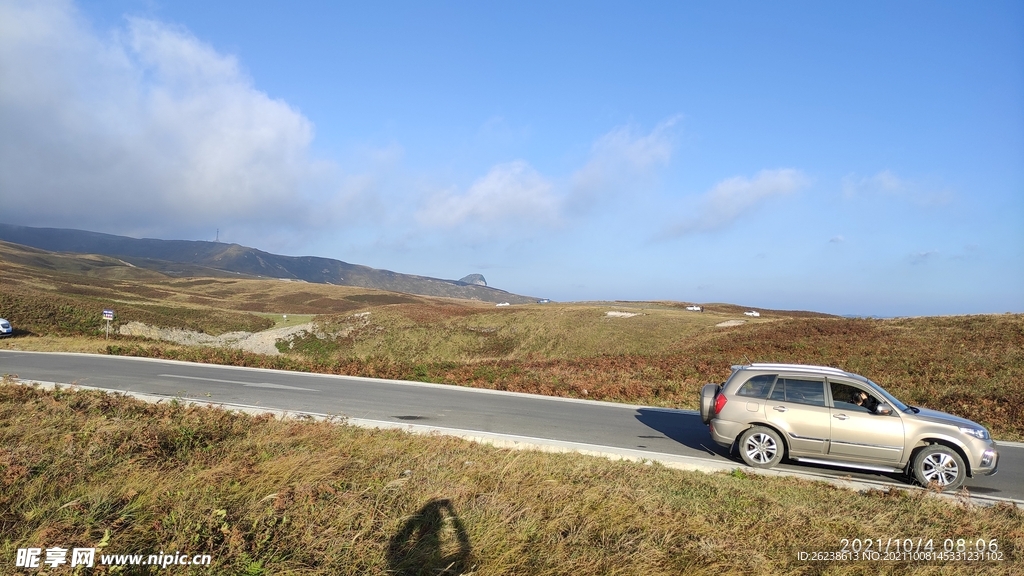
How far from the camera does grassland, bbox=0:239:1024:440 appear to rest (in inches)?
676

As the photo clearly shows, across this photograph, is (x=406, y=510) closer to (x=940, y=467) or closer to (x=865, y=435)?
(x=865, y=435)

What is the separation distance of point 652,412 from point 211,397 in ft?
35.9

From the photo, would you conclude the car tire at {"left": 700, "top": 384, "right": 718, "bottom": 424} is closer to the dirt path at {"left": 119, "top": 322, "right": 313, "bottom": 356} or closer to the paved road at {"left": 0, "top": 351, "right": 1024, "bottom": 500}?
the paved road at {"left": 0, "top": 351, "right": 1024, "bottom": 500}

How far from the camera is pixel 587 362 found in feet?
76.0

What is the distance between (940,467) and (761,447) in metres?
2.48

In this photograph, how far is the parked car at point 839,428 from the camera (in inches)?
325

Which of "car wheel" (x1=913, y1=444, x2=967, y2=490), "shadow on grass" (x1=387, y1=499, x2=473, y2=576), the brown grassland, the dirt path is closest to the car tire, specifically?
the brown grassland

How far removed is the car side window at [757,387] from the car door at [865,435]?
38.7 inches

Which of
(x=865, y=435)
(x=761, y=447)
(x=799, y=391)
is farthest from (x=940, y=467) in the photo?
(x=761, y=447)

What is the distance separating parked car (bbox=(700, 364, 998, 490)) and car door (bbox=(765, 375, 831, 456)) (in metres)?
0.01

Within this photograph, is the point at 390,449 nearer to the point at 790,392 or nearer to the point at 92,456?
the point at 92,456

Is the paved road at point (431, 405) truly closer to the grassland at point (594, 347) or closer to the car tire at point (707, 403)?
the car tire at point (707, 403)

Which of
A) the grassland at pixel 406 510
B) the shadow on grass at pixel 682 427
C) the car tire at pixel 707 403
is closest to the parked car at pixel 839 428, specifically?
the car tire at pixel 707 403

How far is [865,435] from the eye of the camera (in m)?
8.62
